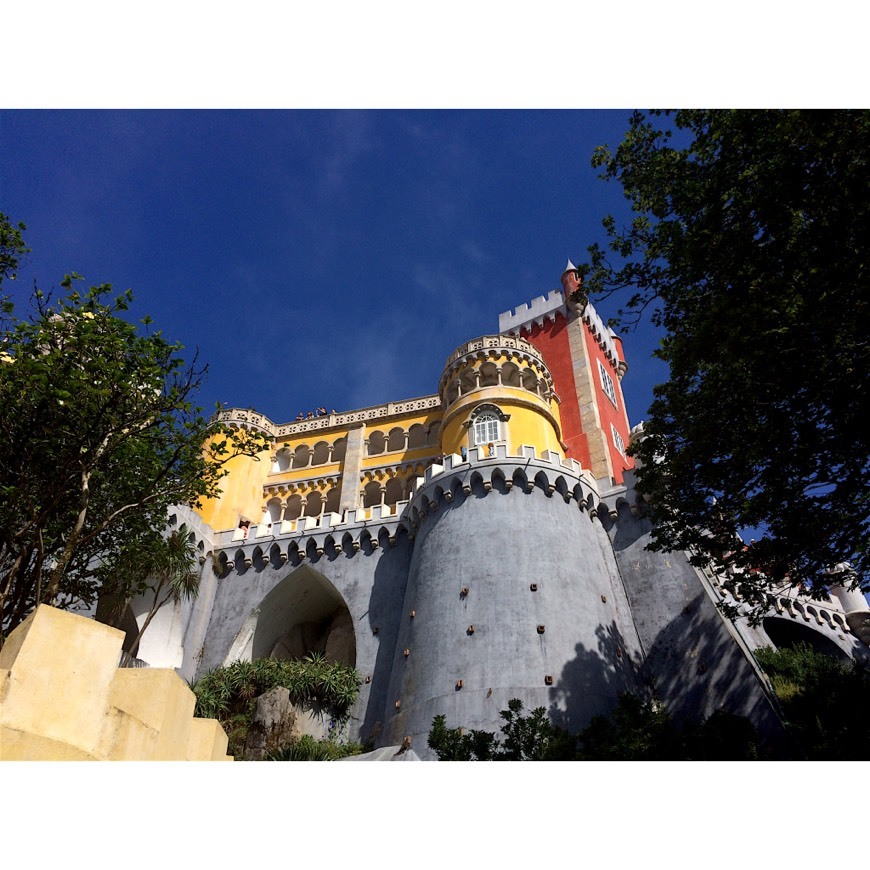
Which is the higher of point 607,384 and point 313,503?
point 607,384

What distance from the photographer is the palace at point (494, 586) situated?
67.4ft

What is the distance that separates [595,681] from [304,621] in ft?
47.9

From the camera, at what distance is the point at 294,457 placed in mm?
41281

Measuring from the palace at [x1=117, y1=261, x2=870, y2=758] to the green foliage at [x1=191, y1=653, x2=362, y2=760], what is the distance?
2.77 ft

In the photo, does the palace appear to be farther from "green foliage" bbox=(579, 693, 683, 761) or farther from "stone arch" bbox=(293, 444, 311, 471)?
"green foliage" bbox=(579, 693, 683, 761)

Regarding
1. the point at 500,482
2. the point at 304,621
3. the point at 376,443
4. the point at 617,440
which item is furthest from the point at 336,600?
the point at 617,440

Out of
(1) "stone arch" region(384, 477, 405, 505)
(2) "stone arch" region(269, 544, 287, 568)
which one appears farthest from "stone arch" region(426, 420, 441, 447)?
(2) "stone arch" region(269, 544, 287, 568)

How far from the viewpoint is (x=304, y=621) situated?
98.6ft

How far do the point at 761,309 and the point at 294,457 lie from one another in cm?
3333

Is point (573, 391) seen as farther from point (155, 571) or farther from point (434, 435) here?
point (155, 571)

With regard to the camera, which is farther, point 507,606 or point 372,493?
point 372,493

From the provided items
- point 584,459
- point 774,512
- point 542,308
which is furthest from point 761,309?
point 542,308

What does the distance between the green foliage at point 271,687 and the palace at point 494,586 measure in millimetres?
845

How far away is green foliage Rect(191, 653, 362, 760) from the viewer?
22984 millimetres
